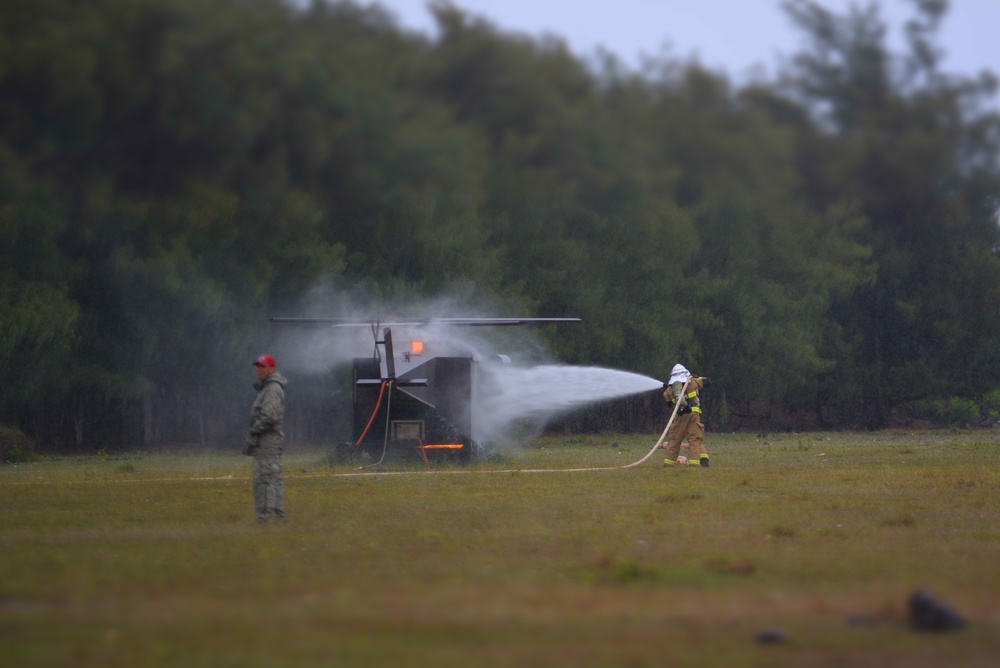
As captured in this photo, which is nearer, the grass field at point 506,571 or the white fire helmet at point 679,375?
the grass field at point 506,571

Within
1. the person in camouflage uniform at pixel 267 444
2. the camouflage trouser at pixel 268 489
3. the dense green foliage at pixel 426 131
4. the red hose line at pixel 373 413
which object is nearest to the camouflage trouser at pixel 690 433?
the dense green foliage at pixel 426 131

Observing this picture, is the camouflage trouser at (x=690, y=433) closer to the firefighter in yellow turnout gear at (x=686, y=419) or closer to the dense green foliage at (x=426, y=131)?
the firefighter in yellow turnout gear at (x=686, y=419)

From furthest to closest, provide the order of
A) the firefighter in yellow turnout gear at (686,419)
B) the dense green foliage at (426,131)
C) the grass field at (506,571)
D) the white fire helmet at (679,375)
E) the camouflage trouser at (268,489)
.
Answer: the white fire helmet at (679,375) < the firefighter in yellow turnout gear at (686,419) < the camouflage trouser at (268,489) < the dense green foliage at (426,131) < the grass field at (506,571)

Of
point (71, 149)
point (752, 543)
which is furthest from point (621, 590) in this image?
point (71, 149)

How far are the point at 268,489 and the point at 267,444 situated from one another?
0.70m

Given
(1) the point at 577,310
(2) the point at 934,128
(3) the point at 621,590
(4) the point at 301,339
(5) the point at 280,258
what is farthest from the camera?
(1) the point at 577,310

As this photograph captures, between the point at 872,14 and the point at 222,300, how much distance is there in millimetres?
23126

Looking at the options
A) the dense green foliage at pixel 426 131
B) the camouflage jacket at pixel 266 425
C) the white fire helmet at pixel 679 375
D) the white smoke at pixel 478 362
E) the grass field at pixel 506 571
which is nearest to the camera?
the grass field at pixel 506 571

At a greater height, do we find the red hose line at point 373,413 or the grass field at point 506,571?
the red hose line at point 373,413

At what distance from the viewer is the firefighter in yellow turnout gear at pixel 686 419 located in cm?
2347

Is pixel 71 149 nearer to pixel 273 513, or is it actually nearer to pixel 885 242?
pixel 273 513

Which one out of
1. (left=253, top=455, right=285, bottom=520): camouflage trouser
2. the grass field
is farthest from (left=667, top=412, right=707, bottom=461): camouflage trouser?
(left=253, top=455, right=285, bottom=520): camouflage trouser

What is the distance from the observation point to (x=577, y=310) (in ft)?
145

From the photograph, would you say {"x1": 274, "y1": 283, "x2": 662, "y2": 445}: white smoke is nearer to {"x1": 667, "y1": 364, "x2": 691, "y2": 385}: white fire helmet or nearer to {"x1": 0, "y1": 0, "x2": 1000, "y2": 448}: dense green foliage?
{"x1": 667, "y1": 364, "x2": 691, "y2": 385}: white fire helmet
